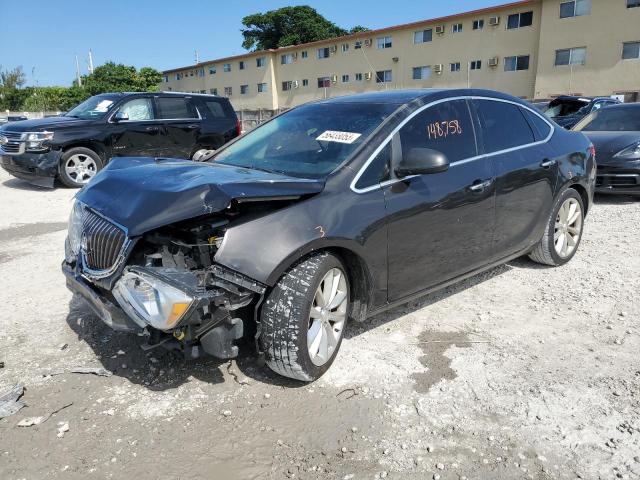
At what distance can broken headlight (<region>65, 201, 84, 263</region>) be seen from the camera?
3.18 metres

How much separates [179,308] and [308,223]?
825 millimetres

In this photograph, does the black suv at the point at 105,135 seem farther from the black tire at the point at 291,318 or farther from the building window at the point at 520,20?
the building window at the point at 520,20

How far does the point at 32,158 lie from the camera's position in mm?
9125

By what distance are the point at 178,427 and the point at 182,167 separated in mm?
1543

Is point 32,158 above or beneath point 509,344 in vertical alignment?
above

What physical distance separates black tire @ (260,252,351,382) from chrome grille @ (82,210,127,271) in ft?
2.85

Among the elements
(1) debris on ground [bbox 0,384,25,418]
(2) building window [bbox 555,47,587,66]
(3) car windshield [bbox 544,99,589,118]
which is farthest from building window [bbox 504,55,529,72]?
Answer: (1) debris on ground [bbox 0,384,25,418]

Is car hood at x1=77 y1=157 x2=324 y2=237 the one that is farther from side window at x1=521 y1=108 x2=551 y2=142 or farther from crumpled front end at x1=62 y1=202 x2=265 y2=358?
side window at x1=521 y1=108 x2=551 y2=142

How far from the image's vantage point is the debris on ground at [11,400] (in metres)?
2.77

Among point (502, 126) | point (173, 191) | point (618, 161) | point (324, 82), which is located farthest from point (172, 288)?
point (324, 82)

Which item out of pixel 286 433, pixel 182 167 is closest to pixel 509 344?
pixel 286 433

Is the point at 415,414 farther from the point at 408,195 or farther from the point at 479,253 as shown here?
the point at 479,253

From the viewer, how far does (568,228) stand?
501 centimetres

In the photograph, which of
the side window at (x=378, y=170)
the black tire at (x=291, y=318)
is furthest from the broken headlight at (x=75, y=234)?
the side window at (x=378, y=170)
